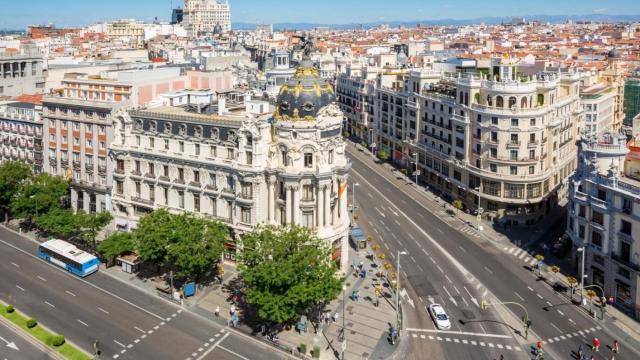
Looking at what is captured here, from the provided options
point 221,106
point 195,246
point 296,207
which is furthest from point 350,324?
point 221,106

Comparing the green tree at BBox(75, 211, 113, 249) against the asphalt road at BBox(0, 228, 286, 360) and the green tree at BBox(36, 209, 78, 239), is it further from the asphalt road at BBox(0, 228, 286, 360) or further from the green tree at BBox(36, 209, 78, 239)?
the asphalt road at BBox(0, 228, 286, 360)

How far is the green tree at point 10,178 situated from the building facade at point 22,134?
10133 mm

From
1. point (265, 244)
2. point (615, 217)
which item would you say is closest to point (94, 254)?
point (265, 244)

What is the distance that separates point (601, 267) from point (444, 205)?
48.3 meters

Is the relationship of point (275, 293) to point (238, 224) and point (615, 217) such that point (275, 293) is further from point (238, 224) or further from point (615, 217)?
point (615, 217)

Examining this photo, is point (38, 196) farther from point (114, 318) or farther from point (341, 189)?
point (341, 189)

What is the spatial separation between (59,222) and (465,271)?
2703 inches

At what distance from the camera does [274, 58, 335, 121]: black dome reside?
97.4m

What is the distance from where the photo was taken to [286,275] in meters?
79.6

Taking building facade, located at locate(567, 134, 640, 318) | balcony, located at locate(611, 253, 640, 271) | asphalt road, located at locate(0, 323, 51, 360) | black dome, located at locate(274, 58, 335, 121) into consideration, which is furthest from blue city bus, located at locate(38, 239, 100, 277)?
balcony, located at locate(611, 253, 640, 271)

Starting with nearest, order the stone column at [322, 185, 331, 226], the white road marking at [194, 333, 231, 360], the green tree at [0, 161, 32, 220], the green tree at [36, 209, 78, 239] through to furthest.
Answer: the white road marking at [194, 333, 231, 360] → the stone column at [322, 185, 331, 226] → the green tree at [36, 209, 78, 239] → the green tree at [0, 161, 32, 220]

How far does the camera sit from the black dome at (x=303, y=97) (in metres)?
97.4

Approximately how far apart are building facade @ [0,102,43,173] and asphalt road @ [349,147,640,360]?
68.4 meters

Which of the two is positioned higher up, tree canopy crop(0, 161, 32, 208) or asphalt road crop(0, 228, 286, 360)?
tree canopy crop(0, 161, 32, 208)
